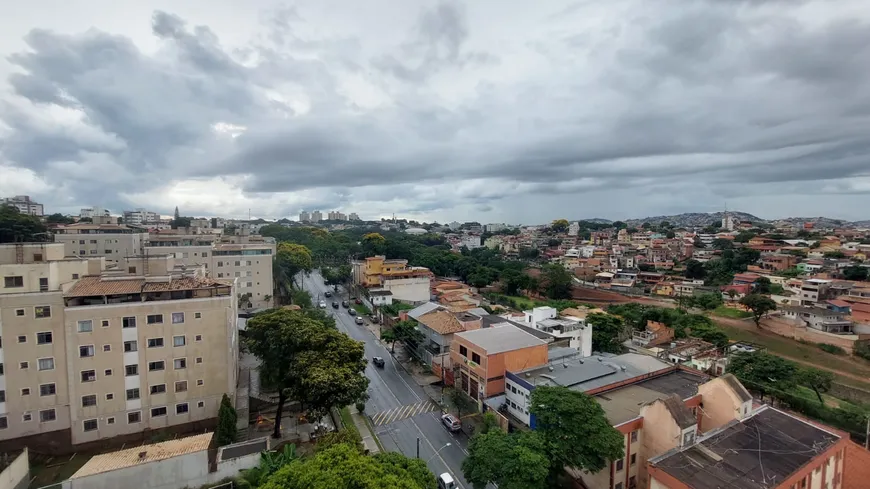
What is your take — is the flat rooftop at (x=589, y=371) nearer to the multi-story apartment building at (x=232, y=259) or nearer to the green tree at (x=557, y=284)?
the green tree at (x=557, y=284)

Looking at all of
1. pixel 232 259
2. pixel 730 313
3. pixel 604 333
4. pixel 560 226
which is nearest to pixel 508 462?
pixel 604 333

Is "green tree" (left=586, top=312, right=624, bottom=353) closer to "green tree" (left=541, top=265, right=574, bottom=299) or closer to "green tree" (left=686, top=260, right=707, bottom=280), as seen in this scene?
"green tree" (left=541, top=265, right=574, bottom=299)

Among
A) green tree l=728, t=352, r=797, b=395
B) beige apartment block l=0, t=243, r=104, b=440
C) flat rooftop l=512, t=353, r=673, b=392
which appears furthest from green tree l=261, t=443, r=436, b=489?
green tree l=728, t=352, r=797, b=395

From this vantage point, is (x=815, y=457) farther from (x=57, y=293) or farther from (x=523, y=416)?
(x=57, y=293)

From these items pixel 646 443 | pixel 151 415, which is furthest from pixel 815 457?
pixel 151 415

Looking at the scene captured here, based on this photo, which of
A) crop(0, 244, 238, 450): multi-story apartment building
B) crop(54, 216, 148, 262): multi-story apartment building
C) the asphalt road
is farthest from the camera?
crop(54, 216, 148, 262): multi-story apartment building

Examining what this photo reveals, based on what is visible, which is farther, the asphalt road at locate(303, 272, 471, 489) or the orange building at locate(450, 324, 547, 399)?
the orange building at locate(450, 324, 547, 399)

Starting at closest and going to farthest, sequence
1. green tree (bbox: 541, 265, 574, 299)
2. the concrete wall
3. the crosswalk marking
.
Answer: the concrete wall, the crosswalk marking, green tree (bbox: 541, 265, 574, 299)
